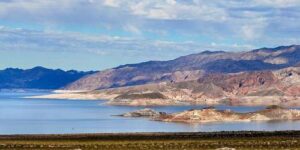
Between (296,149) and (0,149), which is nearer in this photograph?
(296,149)

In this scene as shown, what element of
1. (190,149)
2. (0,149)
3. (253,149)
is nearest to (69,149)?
(0,149)

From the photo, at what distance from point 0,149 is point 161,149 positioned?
15.6m

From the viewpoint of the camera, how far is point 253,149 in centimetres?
6381

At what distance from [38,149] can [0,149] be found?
383 cm

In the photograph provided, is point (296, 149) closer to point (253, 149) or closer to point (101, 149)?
point (253, 149)

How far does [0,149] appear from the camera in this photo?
2662 inches

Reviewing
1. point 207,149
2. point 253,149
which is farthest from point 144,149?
point 253,149

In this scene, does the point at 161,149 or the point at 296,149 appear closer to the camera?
the point at 296,149

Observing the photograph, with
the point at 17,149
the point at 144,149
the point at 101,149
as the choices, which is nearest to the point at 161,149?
the point at 144,149

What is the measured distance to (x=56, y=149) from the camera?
226 ft

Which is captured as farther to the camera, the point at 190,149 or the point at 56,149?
the point at 56,149

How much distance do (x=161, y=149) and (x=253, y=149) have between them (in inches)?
346

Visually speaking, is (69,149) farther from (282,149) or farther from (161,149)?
(282,149)

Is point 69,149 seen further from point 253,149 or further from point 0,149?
point 253,149
